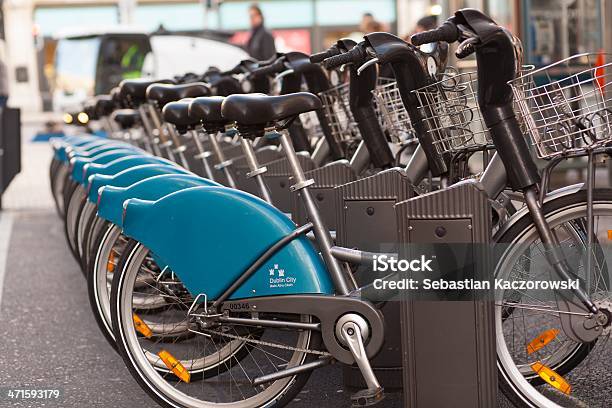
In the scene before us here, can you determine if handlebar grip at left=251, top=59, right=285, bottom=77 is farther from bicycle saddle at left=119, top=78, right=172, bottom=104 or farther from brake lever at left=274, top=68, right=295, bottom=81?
bicycle saddle at left=119, top=78, right=172, bottom=104

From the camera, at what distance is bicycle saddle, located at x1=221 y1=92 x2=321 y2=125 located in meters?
3.95

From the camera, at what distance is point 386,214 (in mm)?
4305

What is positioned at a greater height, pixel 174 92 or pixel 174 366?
pixel 174 92

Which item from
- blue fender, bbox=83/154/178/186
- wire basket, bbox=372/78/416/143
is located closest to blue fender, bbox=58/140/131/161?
blue fender, bbox=83/154/178/186

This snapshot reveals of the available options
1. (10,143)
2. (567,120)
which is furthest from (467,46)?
(10,143)

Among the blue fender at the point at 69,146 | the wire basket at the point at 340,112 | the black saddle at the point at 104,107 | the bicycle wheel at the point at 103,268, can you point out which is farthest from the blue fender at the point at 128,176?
the black saddle at the point at 104,107

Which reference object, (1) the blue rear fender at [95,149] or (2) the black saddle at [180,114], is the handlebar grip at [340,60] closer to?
(2) the black saddle at [180,114]

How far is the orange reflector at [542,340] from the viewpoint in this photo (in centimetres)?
395

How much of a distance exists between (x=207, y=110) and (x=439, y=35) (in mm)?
1097

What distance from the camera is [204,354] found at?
444 cm

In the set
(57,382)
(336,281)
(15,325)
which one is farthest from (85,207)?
(336,281)

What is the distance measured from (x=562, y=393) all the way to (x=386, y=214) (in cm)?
85

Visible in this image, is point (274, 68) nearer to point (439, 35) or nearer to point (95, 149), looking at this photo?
point (95, 149)

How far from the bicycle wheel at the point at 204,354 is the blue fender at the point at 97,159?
1.76m
